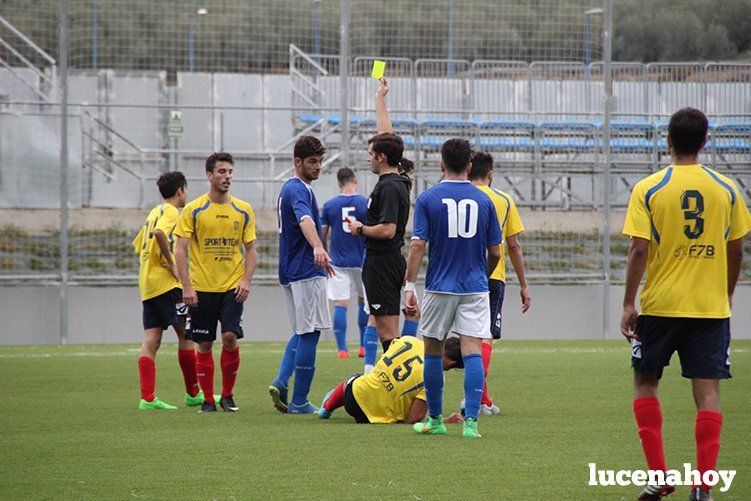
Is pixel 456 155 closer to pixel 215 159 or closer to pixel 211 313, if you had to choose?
pixel 215 159

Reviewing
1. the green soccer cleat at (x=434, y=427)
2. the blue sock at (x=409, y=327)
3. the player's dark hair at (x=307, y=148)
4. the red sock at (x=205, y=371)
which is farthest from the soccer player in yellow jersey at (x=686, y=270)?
the blue sock at (x=409, y=327)

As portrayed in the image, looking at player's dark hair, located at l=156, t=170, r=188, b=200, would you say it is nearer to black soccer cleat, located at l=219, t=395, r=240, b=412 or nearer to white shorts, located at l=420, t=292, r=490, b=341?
black soccer cleat, located at l=219, t=395, r=240, b=412

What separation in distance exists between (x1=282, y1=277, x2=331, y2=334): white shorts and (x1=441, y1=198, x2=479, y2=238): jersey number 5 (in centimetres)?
177

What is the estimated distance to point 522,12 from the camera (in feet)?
60.2

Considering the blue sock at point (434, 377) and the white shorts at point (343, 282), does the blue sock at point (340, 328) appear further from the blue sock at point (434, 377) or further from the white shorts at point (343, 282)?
the blue sock at point (434, 377)

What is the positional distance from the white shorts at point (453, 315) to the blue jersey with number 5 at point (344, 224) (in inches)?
248

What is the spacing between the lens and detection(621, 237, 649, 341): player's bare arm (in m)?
5.33

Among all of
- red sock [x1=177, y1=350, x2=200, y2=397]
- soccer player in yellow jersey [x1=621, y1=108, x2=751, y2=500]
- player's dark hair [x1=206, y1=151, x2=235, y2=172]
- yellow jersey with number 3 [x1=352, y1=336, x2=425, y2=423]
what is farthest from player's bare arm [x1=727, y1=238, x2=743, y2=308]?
red sock [x1=177, y1=350, x2=200, y2=397]

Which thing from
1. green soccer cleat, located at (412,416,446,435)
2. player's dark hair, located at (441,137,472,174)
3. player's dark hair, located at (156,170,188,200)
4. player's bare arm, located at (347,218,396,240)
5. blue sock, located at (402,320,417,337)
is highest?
player's dark hair, located at (441,137,472,174)

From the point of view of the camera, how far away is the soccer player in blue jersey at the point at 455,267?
7328 mm

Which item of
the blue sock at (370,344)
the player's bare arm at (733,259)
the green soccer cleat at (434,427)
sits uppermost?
the player's bare arm at (733,259)

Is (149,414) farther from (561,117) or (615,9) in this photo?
(615,9)

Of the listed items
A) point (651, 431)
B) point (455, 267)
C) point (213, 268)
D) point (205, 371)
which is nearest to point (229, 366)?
point (205, 371)

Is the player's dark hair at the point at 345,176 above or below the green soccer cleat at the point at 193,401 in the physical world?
above
